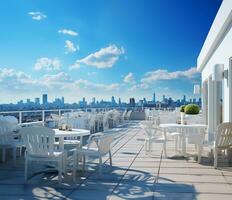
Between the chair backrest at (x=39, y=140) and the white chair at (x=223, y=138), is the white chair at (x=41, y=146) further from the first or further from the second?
the white chair at (x=223, y=138)

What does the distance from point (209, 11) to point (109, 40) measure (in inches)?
242

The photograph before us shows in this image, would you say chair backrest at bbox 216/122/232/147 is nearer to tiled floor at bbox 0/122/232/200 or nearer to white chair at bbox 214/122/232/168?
white chair at bbox 214/122/232/168

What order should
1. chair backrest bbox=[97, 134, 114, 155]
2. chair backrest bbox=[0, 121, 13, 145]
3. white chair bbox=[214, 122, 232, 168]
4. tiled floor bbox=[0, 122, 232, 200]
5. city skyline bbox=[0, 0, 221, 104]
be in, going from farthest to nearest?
1. city skyline bbox=[0, 0, 221, 104]
2. chair backrest bbox=[0, 121, 13, 145]
3. white chair bbox=[214, 122, 232, 168]
4. chair backrest bbox=[97, 134, 114, 155]
5. tiled floor bbox=[0, 122, 232, 200]

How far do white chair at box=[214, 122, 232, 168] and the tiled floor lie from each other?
348mm

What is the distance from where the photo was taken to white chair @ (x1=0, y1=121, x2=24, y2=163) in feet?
21.6

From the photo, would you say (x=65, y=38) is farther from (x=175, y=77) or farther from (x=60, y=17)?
(x=175, y=77)

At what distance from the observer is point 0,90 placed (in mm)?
14820

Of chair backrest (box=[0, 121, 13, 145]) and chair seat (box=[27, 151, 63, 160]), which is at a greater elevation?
chair backrest (box=[0, 121, 13, 145])

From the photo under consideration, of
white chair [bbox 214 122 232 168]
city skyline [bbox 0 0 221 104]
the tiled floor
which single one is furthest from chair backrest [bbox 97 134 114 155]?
city skyline [bbox 0 0 221 104]

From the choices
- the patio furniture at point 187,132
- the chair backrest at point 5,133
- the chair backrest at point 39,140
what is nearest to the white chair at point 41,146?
the chair backrest at point 39,140

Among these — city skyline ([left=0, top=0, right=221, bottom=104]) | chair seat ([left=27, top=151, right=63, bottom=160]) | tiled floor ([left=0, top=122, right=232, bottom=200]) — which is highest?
city skyline ([left=0, top=0, right=221, bottom=104])

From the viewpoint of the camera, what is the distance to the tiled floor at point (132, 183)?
434cm

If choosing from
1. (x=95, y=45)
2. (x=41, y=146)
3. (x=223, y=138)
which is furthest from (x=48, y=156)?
(x=95, y=45)

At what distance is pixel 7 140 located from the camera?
22.6 ft
